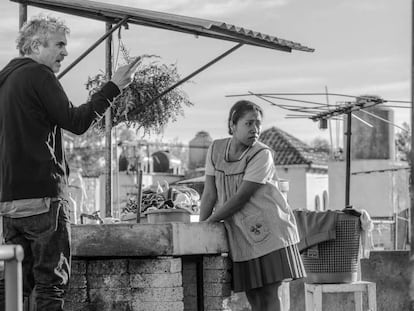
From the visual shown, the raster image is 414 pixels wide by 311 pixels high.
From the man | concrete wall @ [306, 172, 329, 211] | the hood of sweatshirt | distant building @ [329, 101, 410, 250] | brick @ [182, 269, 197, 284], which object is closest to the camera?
the man

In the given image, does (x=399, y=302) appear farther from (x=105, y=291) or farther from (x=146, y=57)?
(x=105, y=291)

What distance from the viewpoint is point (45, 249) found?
5.23 metres

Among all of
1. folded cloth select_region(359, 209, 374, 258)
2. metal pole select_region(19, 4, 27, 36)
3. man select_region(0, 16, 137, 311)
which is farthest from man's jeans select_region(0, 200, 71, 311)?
folded cloth select_region(359, 209, 374, 258)

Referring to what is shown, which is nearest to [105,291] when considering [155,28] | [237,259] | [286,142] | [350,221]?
[237,259]

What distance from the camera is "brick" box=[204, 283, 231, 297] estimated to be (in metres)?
6.51

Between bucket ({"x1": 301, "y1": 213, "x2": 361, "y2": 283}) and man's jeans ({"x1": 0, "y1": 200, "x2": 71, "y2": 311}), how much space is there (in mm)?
3294

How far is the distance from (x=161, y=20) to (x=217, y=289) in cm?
191

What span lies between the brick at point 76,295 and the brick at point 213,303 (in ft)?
2.57

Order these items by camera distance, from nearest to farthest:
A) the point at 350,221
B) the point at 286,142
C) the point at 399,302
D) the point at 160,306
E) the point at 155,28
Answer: the point at 160,306 < the point at 155,28 < the point at 350,221 < the point at 399,302 < the point at 286,142

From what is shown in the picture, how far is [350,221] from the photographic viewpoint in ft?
26.9

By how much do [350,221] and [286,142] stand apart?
3139 cm

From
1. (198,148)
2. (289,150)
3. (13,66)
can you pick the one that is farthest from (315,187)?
(13,66)

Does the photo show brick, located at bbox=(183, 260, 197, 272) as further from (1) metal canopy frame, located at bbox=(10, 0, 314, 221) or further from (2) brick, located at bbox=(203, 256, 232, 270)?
(1) metal canopy frame, located at bbox=(10, 0, 314, 221)

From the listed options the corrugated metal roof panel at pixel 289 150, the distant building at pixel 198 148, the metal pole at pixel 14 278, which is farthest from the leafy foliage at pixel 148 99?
the distant building at pixel 198 148
